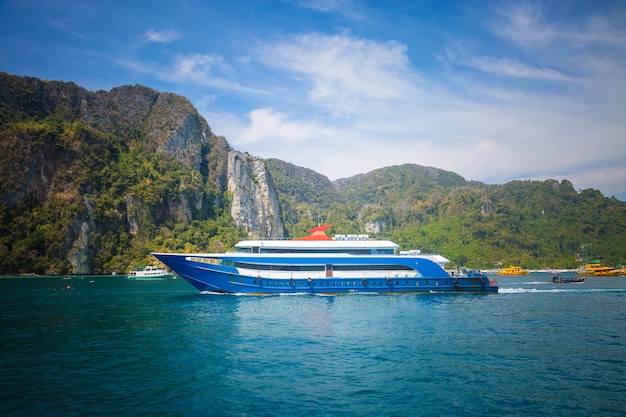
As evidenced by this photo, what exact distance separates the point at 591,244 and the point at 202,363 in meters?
178

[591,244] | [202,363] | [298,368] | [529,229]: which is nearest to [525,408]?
[298,368]

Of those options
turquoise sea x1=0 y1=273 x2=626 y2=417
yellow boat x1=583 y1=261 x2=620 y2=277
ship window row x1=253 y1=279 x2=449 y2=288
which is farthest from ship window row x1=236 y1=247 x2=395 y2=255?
yellow boat x1=583 y1=261 x2=620 y2=277

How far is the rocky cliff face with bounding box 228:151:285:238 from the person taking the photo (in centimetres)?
18438

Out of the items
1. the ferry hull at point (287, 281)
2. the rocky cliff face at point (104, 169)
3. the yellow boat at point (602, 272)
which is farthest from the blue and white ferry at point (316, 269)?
the rocky cliff face at point (104, 169)

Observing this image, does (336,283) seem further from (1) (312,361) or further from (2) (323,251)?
(1) (312,361)

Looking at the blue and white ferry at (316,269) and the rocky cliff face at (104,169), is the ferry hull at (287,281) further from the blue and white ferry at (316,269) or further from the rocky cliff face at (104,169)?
the rocky cliff face at (104,169)

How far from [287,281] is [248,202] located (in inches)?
5664

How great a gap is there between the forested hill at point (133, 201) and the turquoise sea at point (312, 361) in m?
95.6

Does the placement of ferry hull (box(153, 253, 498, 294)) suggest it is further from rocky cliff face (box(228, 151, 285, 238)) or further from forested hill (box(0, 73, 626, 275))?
rocky cliff face (box(228, 151, 285, 238))

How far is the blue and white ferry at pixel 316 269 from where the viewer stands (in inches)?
1881

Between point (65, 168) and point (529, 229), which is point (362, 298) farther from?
point (529, 229)

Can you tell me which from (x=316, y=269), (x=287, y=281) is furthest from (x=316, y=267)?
(x=287, y=281)

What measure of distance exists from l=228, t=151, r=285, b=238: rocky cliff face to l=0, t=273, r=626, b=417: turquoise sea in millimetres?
145321

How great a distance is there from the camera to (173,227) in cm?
15362
